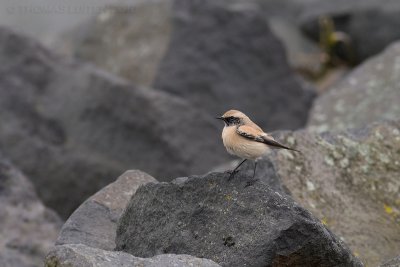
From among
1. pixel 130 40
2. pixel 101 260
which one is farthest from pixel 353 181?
pixel 130 40

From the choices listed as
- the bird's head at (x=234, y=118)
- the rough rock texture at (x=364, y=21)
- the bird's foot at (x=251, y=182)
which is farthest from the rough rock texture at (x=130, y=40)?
the bird's foot at (x=251, y=182)

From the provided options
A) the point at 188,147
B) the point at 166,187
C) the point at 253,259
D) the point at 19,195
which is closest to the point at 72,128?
the point at 188,147

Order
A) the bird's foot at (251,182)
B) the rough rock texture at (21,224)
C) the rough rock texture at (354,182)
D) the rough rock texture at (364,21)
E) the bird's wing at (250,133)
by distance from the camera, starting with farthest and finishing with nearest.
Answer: the rough rock texture at (364,21)
the rough rock texture at (21,224)
the rough rock texture at (354,182)
the bird's wing at (250,133)
the bird's foot at (251,182)

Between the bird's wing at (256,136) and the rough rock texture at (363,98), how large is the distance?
181 inches

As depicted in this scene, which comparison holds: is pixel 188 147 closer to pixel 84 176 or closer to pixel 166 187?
pixel 84 176

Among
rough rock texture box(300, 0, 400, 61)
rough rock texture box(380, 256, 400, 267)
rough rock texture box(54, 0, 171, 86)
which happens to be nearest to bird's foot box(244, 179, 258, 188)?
rough rock texture box(380, 256, 400, 267)

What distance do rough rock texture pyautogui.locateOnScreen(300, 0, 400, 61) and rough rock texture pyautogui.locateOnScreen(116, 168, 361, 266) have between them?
36.6 ft

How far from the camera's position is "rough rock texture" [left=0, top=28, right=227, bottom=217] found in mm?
13625

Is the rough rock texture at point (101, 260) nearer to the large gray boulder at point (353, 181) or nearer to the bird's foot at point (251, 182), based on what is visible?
the bird's foot at point (251, 182)

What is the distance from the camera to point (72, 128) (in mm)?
14273

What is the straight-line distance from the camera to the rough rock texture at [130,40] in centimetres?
1683

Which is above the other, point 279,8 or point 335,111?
point 279,8

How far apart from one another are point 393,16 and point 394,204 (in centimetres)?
922

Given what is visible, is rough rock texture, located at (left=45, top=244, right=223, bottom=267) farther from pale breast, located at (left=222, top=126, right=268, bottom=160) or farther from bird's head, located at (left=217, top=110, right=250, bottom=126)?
bird's head, located at (left=217, top=110, right=250, bottom=126)
